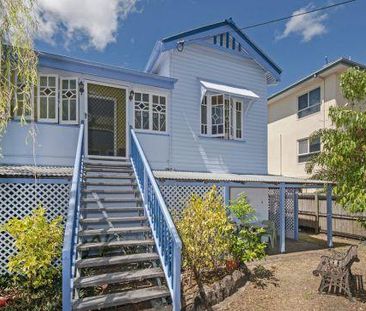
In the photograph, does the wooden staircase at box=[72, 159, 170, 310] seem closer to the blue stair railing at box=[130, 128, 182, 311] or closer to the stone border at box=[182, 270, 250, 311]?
the blue stair railing at box=[130, 128, 182, 311]

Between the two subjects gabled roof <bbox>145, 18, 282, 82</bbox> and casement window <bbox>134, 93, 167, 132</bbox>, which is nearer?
casement window <bbox>134, 93, 167, 132</bbox>

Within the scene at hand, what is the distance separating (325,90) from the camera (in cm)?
1678

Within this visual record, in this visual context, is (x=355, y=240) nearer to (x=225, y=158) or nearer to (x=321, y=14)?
(x=225, y=158)

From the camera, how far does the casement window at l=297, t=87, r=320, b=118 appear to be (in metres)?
17.7

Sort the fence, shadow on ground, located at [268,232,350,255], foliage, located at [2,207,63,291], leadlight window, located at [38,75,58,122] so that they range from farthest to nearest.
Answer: the fence, shadow on ground, located at [268,232,350,255], leadlight window, located at [38,75,58,122], foliage, located at [2,207,63,291]

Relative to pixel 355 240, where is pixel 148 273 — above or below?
above

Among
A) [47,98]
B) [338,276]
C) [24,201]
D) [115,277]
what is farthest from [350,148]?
[47,98]

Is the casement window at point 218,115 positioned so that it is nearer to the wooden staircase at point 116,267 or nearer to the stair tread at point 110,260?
the wooden staircase at point 116,267

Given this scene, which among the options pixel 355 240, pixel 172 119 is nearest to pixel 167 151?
pixel 172 119

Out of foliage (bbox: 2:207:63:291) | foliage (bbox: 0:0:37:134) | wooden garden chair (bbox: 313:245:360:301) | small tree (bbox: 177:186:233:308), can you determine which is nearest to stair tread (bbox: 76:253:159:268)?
foliage (bbox: 2:207:63:291)

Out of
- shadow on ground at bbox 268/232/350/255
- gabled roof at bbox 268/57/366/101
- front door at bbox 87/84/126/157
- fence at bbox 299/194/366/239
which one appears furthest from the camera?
gabled roof at bbox 268/57/366/101

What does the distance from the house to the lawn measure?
9196 millimetres

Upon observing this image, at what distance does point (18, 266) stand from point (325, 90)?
55.8 ft

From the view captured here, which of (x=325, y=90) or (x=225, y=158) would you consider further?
(x=325, y=90)
